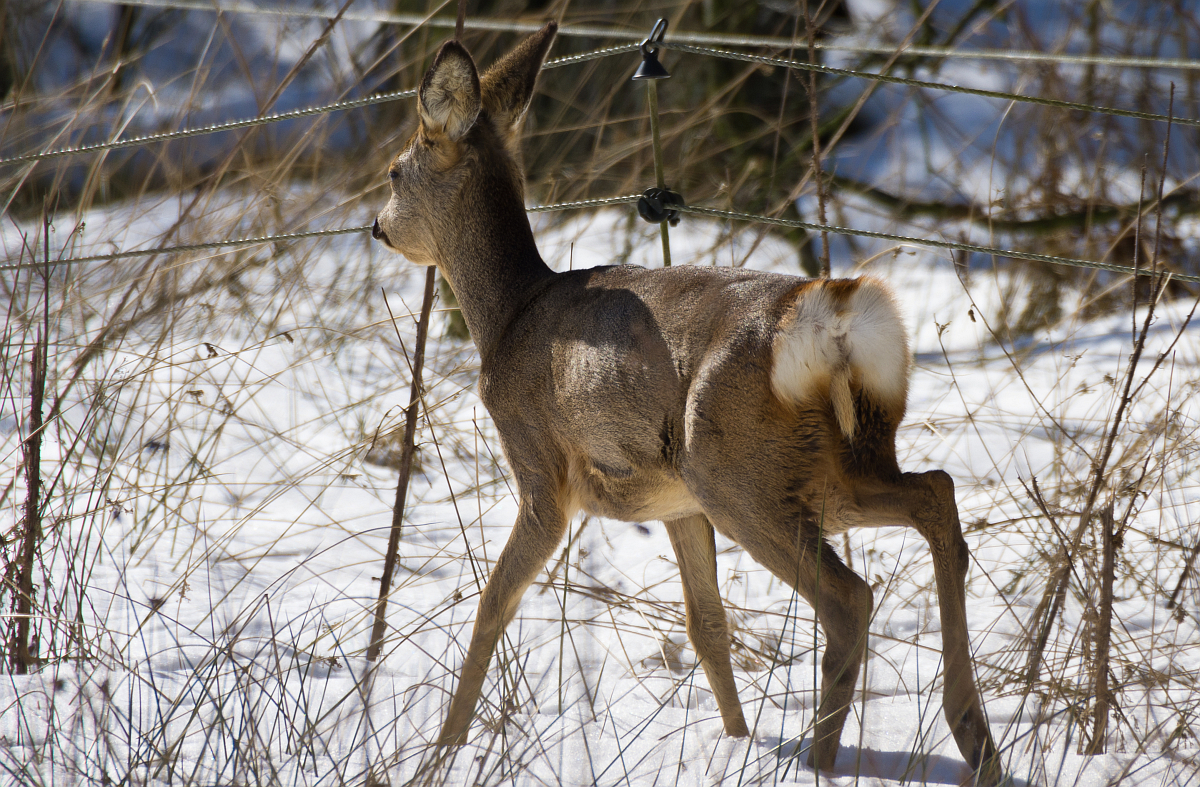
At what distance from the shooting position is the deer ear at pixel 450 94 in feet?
9.33

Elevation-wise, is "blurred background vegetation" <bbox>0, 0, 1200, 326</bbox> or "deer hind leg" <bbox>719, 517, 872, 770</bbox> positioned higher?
"blurred background vegetation" <bbox>0, 0, 1200, 326</bbox>

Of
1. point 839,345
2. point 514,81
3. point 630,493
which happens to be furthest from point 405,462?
point 839,345

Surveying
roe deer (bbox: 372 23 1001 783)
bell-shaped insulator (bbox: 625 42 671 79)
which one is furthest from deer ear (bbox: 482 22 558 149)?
bell-shaped insulator (bbox: 625 42 671 79)

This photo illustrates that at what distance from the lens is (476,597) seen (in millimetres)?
3637

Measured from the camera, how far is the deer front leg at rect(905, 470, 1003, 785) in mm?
2336

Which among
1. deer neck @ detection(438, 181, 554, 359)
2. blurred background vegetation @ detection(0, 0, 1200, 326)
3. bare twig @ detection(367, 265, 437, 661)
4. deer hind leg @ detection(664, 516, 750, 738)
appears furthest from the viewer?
blurred background vegetation @ detection(0, 0, 1200, 326)

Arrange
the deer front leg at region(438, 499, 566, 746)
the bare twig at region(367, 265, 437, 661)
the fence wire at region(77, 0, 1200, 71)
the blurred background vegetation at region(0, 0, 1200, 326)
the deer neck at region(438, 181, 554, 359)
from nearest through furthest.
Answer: the deer front leg at region(438, 499, 566, 746) < the deer neck at region(438, 181, 554, 359) < the bare twig at region(367, 265, 437, 661) < the fence wire at region(77, 0, 1200, 71) < the blurred background vegetation at region(0, 0, 1200, 326)

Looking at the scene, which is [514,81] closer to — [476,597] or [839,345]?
[839,345]

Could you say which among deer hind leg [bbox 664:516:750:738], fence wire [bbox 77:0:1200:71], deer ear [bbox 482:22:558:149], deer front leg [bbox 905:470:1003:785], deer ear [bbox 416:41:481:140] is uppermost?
fence wire [bbox 77:0:1200:71]

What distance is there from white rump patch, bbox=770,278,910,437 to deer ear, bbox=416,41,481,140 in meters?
1.18

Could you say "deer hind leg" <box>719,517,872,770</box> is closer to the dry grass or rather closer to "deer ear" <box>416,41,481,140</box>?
the dry grass

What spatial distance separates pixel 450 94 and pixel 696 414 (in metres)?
1.24

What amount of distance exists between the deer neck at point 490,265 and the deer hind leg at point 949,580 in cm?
123

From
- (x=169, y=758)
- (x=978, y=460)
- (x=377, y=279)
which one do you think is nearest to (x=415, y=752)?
(x=169, y=758)
